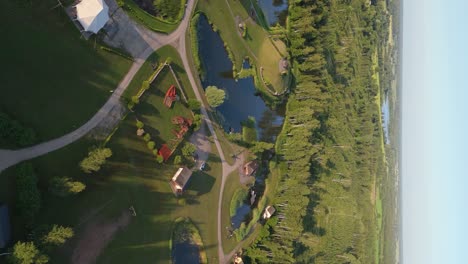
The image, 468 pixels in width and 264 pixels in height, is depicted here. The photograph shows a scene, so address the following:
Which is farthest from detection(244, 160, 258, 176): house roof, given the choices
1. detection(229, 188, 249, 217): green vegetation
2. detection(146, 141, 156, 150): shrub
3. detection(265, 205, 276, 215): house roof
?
detection(146, 141, 156, 150): shrub

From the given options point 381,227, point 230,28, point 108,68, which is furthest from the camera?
point 381,227

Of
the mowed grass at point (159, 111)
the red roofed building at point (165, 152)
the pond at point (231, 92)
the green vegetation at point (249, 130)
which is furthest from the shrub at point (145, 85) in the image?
the green vegetation at point (249, 130)

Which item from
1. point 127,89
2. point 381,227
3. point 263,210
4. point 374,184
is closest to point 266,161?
point 263,210

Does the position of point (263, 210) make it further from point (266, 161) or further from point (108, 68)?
point (108, 68)

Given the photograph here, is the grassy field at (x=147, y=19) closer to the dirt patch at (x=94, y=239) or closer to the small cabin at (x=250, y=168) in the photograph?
the dirt patch at (x=94, y=239)

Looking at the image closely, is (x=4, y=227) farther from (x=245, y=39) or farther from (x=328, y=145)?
(x=328, y=145)

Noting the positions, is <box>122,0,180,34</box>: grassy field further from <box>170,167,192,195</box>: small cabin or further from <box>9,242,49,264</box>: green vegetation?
<box>9,242,49,264</box>: green vegetation

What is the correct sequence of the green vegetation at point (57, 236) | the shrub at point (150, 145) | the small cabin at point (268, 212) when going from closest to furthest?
the green vegetation at point (57, 236) → the shrub at point (150, 145) → the small cabin at point (268, 212)

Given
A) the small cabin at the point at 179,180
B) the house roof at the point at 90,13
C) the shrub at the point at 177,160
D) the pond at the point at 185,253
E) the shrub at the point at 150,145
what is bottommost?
the pond at the point at 185,253
